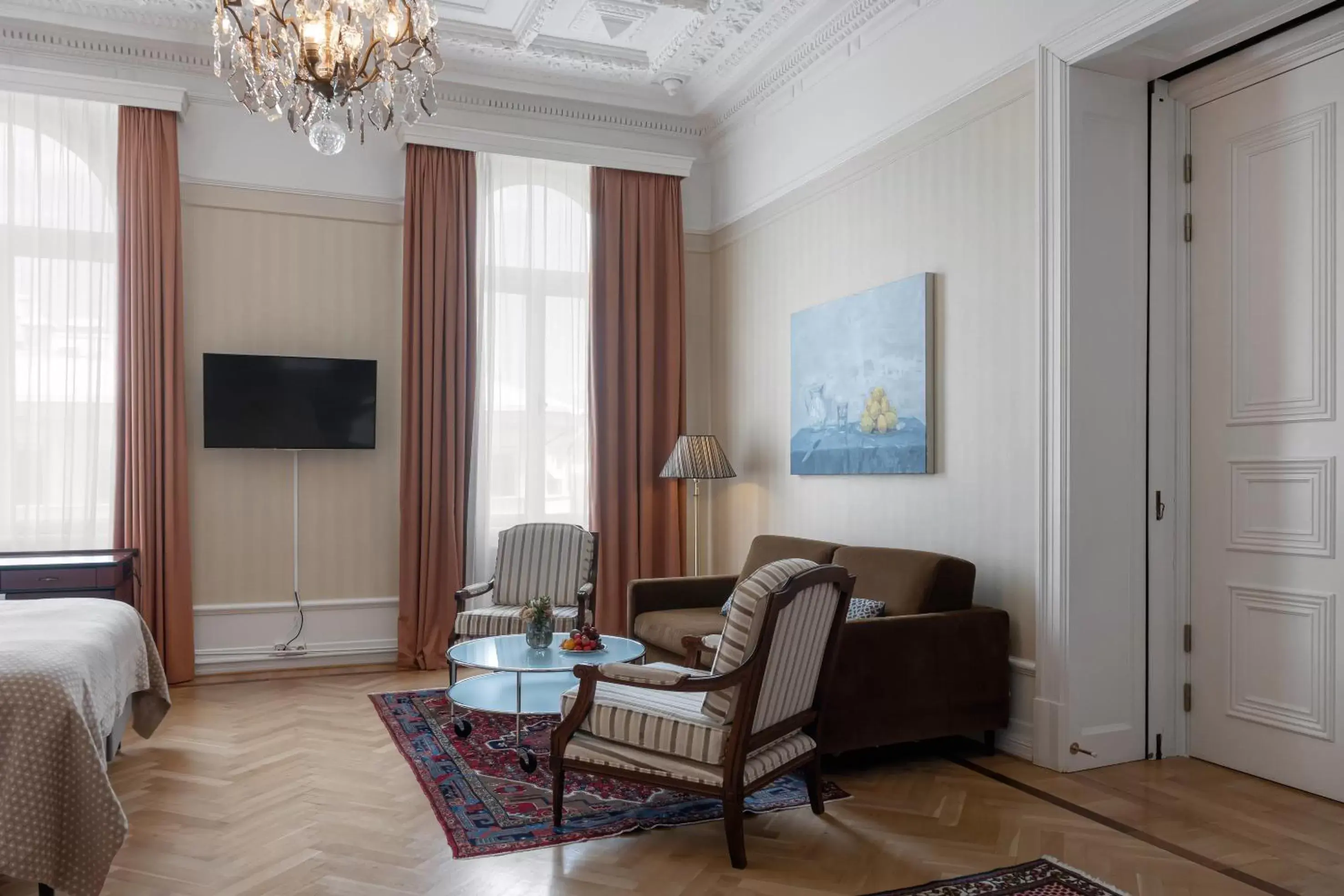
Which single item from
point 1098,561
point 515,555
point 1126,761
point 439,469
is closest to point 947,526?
point 1098,561

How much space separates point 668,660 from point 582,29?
3.58 meters

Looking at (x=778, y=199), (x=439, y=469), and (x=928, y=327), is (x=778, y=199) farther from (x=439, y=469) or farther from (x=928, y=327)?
(x=439, y=469)

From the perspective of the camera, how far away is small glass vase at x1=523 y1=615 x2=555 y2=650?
4238mm

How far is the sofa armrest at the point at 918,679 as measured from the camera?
375 cm

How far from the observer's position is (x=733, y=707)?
2.99m

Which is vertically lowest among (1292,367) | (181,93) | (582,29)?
(1292,367)

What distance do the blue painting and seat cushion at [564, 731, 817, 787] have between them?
6.17ft

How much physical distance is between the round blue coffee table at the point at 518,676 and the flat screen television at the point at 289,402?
1.93m

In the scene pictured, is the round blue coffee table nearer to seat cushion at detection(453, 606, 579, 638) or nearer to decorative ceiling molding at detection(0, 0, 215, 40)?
seat cushion at detection(453, 606, 579, 638)

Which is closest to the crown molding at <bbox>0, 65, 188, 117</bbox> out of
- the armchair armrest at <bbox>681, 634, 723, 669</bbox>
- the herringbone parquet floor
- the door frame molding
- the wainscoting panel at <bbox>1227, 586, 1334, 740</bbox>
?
the herringbone parquet floor

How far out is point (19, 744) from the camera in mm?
2547

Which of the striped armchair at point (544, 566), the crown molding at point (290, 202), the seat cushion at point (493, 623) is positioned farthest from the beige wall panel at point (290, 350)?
the seat cushion at point (493, 623)

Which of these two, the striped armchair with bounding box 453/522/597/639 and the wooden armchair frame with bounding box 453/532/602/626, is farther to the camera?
the striped armchair with bounding box 453/522/597/639

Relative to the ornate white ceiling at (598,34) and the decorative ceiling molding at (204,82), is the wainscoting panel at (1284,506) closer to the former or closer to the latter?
the ornate white ceiling at (598,34)
